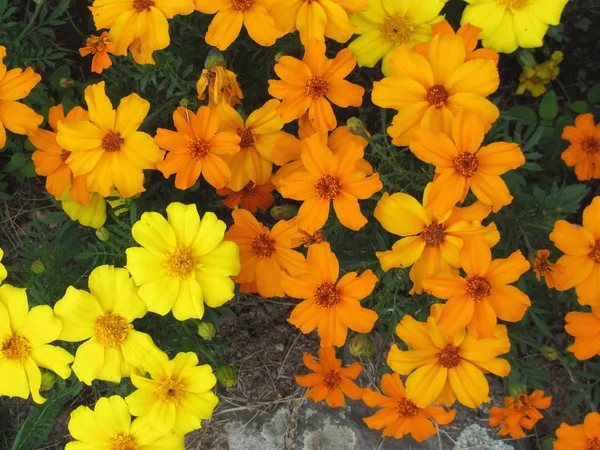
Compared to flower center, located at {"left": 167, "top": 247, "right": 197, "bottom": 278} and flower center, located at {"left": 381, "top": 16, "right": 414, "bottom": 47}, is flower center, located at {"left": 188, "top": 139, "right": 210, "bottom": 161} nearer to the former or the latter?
flower center, located at {"left": 167, "top": 247, "right": 197, "bottom": 278}

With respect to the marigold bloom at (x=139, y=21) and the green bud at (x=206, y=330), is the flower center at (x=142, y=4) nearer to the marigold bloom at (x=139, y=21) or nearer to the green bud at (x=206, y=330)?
the marigold bloom at (x=139, y=21)

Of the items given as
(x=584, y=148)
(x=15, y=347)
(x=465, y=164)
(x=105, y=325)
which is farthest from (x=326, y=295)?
(x=584, y=148)

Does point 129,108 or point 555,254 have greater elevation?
point 129,108

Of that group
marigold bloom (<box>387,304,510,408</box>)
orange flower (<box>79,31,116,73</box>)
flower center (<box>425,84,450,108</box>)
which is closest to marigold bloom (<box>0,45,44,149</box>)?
orange flower (<box>79,31,116,73</box>)

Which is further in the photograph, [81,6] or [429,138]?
[81,6]

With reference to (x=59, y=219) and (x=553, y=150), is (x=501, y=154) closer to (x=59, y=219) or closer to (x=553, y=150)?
(x=553, y=150)

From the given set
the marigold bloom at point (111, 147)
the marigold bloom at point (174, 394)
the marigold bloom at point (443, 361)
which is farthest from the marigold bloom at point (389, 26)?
the marigold bloom at point (174, 394)

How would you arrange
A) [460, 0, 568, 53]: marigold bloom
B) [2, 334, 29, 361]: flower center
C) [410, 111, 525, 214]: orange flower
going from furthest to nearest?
1. [460, 0, 568, 53]: marigold bloom
2. [2, 334, 29, 361]: flower center
3. [410, 111, 525, 214]: orange flower

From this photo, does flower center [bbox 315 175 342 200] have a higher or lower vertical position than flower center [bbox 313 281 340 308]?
higher

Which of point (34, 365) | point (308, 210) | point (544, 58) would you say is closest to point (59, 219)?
point (34, 365)
